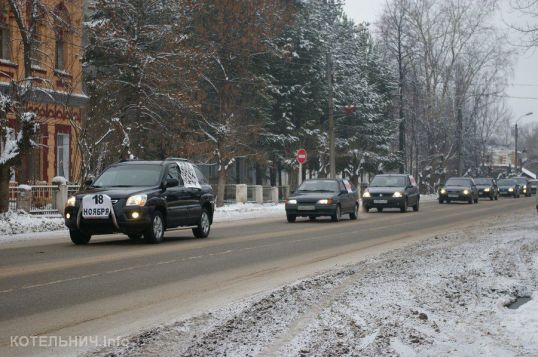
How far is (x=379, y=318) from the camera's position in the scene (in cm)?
847

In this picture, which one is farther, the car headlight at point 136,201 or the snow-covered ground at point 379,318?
the car headlight at point 136,201

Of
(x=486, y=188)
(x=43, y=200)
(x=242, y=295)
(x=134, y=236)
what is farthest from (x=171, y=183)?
(x=486, y=188)

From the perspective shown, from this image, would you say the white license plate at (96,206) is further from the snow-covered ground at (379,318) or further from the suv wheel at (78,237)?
the snow-covered ground at (379,318)

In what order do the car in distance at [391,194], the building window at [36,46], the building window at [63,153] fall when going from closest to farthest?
the building window at [36,46], the car in distance at [391,194], the building window at [63,153]

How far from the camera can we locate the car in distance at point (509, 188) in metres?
69.3

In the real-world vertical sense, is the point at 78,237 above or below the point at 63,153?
below

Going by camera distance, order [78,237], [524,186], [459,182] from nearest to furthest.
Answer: [78,237]
[459,182]
[524,186]

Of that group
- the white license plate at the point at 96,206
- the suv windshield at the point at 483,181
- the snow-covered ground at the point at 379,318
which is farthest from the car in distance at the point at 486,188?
the snow-covered ground at the point at 379,318

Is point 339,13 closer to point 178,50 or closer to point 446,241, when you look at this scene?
point 178,50

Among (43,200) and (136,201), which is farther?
(43,200)

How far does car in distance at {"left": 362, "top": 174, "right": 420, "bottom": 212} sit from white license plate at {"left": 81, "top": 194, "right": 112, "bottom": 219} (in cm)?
2118

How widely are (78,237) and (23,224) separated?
676 cm

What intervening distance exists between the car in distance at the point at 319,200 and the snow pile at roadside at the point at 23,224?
765 centimetres

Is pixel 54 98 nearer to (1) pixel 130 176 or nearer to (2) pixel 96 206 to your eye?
(1) pixel 130 176
